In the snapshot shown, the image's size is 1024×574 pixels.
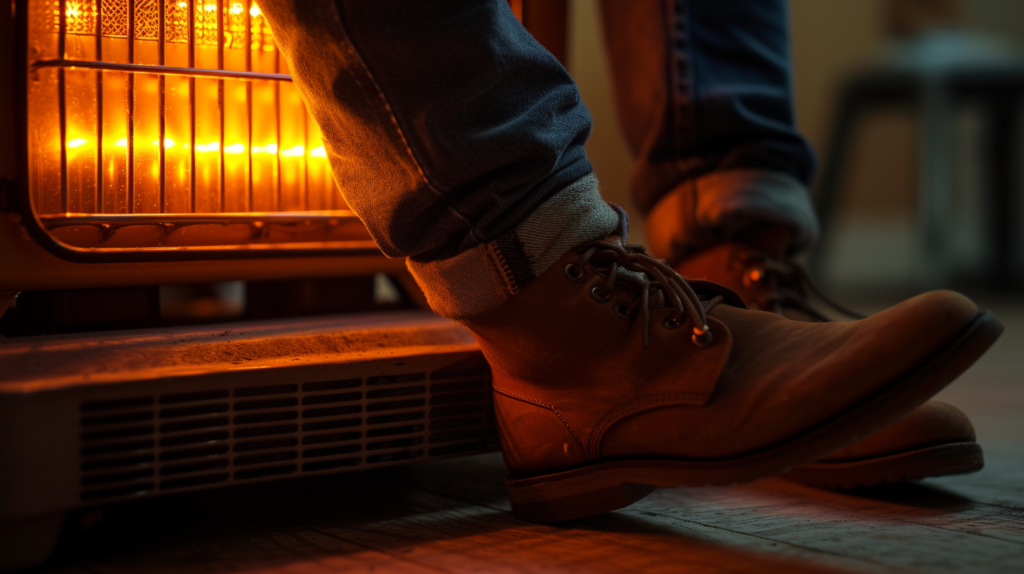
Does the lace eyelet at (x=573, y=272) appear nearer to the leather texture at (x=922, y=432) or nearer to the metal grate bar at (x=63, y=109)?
the leather texture at (x=922, y=432)

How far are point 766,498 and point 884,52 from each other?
3.37 metres

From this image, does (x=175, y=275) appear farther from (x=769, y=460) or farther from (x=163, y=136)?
(x=769, y=460)

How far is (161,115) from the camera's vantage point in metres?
0.74

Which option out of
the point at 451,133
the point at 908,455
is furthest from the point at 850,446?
the point at 451,133

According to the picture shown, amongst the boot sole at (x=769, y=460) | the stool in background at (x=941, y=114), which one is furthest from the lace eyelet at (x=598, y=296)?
the stool in background at (x=941, y=114)

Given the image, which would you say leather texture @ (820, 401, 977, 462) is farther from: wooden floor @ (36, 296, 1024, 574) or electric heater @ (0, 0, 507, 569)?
electric heater @ (0, 0, 507, 569)

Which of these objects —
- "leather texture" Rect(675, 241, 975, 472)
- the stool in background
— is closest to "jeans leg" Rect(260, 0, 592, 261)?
"leather texture" Rect(675, 241, 975, 472)

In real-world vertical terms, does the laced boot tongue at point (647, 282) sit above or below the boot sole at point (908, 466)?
above

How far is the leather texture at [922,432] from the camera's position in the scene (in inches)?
27.0

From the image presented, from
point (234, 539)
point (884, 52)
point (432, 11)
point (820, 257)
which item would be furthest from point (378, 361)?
point (884, 52)

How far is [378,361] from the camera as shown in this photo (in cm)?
67

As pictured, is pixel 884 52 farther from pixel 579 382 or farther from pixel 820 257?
pixel 579 382

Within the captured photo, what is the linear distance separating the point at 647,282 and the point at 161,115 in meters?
0.46

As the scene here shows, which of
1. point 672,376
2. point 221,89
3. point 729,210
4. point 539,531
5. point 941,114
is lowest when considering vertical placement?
point 539,531
